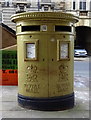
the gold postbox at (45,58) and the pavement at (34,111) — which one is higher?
the gold postbox at (45,58)

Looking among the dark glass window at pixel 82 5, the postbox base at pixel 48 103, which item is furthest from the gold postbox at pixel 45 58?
the dark glass window at pixel 82 5

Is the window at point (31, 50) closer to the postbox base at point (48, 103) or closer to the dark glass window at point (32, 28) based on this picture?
the dark glass window at point (32, 28)

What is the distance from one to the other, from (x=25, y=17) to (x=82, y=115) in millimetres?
2122

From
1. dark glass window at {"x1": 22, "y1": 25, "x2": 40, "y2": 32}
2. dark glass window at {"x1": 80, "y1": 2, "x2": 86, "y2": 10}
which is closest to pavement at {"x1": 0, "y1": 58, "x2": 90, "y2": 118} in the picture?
dark glass window at {"x1": 22, "y1": 25, "x2": 40, "y2": 32}

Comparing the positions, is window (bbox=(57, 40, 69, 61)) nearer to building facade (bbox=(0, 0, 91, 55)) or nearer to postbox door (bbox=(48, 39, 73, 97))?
postbox door (bbox=(48, 39, 73, 97))

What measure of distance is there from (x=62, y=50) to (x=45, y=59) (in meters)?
0.40

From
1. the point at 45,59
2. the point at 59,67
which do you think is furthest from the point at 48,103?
the point at 45,59

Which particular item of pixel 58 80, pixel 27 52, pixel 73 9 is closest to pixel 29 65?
pixel 27 52

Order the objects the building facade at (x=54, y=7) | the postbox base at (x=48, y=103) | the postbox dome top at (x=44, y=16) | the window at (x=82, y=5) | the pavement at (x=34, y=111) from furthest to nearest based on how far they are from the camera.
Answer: the window at (x=82, y=5) < the building facade at (x=54, y=7) < the postbox base at (x=48, y=103) < the postbox dome top at (x=44, y=16) < the pavement at (x=34, y=111)

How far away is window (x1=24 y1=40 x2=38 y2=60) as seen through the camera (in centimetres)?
473

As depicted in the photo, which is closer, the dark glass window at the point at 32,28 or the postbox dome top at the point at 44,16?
the postbox dome top at the point at 44,16

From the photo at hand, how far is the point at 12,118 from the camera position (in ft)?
13.9

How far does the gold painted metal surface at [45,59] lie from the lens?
4695mm

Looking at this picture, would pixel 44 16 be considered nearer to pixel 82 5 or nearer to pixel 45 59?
pixel 45 59
